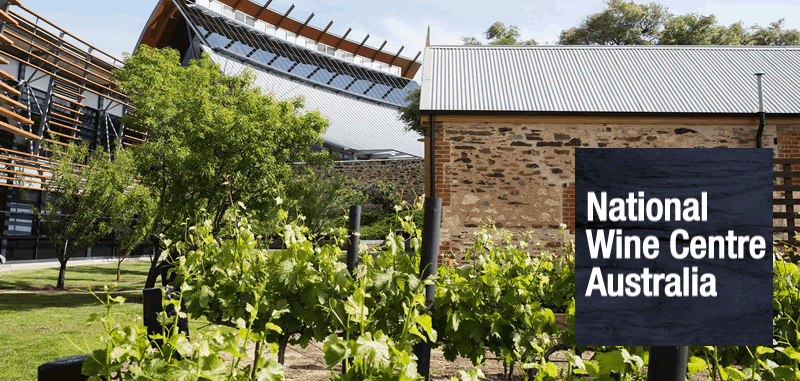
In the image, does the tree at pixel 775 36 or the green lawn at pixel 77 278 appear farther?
the tree at pixel 775 36

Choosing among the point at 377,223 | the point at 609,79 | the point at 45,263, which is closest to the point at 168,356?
the point at 609,79

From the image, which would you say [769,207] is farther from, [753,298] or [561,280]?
[561,280]

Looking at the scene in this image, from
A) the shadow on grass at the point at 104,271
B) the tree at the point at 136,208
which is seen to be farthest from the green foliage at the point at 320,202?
the shadow on grass at the point at 104,271

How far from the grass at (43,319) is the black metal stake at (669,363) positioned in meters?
2.11

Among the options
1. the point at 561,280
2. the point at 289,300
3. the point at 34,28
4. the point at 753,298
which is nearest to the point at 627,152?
the point at 753,298

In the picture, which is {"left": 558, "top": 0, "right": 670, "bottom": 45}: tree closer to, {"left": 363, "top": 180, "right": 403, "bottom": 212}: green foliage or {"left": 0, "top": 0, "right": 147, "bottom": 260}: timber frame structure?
{"left": 363, "top": 180, "right": 403, "bottom": 212}: green foliage

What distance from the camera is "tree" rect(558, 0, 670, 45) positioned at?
21.9 meters

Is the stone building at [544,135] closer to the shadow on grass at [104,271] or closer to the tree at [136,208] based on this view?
the tree at [136,208]

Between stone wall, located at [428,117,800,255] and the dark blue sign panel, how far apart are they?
7408mm

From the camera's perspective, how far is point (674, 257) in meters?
1.37

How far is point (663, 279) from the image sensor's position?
137 cm

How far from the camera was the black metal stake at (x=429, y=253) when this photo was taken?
8.44 feet

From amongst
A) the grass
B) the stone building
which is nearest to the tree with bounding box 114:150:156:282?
the grass

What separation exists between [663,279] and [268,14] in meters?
40.2
